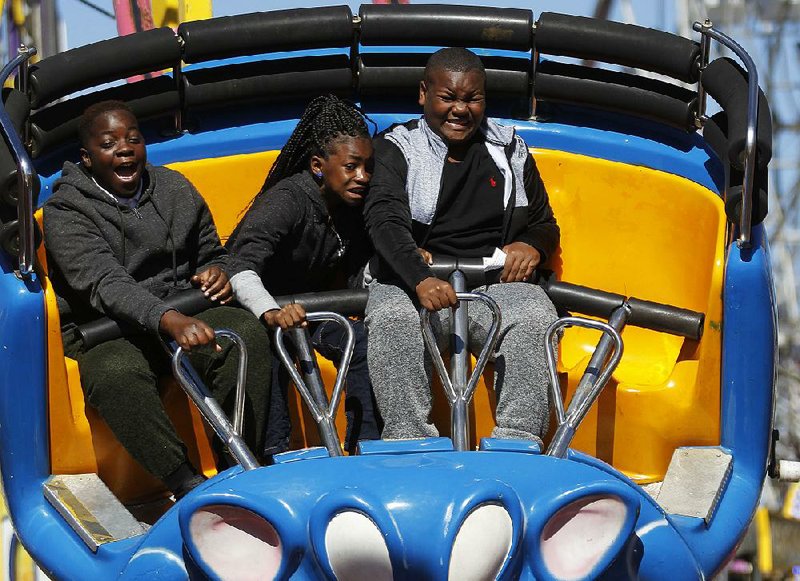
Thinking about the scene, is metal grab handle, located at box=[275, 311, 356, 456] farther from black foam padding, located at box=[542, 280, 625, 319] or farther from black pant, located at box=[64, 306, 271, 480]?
black foam padding, located at box=[542, 280, 625, 319]

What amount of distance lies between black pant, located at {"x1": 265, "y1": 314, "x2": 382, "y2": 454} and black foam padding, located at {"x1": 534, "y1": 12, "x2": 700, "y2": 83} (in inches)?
52.1

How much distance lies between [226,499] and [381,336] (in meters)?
0.96

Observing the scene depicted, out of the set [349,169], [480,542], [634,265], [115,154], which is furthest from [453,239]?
[480,542]

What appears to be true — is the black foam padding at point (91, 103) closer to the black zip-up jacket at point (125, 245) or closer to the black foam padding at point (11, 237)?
the black zip-up jacket at point (125, 245)

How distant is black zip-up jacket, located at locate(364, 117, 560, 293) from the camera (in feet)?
13.7

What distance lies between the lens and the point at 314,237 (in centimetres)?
434

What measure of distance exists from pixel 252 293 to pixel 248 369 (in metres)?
0.20

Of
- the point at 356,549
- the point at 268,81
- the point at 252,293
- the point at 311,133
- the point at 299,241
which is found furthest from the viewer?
the point at 268,81

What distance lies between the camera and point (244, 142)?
4.91 meters

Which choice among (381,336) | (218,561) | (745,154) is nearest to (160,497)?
(381,336)

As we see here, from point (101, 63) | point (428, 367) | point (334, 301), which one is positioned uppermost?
point (101, 63)

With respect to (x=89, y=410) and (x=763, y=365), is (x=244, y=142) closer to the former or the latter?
(x=89, y=410)

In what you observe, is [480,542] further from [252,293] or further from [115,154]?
[115,154]

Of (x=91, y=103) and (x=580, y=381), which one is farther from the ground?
(x=91, y=103)
